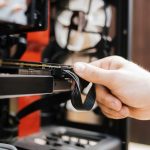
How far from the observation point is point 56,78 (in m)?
0.38

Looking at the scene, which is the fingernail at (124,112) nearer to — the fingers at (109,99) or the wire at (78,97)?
the fingers at (109,99)

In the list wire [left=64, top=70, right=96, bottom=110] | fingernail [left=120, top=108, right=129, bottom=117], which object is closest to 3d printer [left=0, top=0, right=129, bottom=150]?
wire [left=64, top=70, right=96, bottom=110]

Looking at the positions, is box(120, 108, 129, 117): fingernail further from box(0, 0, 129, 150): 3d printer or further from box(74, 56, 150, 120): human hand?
box(0, 0, 129, 150): 3d printer

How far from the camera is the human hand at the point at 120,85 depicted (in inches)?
16.6

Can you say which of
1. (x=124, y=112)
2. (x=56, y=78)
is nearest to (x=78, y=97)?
(x=56, y=78)

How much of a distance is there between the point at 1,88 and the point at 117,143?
40 cm

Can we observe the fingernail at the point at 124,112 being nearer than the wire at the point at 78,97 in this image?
No

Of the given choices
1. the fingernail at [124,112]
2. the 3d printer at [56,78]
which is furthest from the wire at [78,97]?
the fingernail at [124,112]

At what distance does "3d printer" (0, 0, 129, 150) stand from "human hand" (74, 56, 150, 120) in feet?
0.08

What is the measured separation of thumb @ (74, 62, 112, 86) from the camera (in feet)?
1.33

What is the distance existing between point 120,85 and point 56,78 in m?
0.12

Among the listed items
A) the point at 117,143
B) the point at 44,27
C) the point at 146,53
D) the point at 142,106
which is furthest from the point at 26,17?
the point at 146,53

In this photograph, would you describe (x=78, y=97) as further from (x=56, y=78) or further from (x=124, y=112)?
(x=124, y=112)

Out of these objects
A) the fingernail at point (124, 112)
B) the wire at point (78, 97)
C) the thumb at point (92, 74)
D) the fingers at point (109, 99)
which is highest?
the thumb at point (92, 74)
